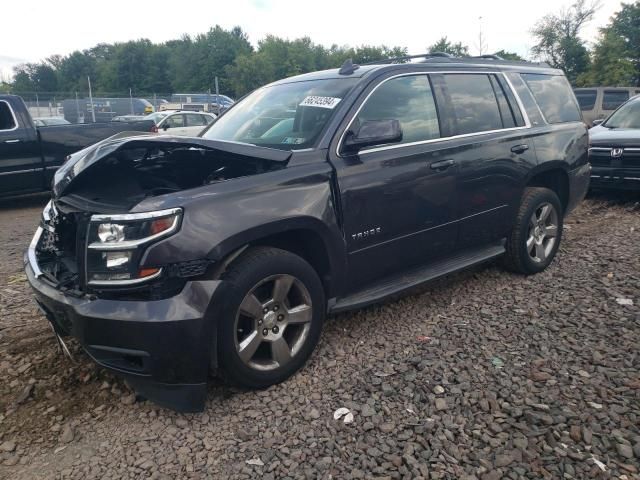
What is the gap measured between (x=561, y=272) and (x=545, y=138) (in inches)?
48.8

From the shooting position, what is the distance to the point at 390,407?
111 inches

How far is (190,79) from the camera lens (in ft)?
262

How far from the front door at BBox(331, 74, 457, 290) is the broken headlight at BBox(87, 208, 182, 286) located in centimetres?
113

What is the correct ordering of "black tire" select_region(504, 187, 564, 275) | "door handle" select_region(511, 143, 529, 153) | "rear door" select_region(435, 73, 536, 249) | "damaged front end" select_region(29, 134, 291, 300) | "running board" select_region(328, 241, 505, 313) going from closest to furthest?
"damaged front end" select_region(29, 134, 291, 300), "running board" select_region(328, 241, 505, 313), "rear door" select_region(435, 73, 536, 249), "door handle" select_region(511, 143, 529, 153), "black tire" select_region(504, 187, 564, 275)

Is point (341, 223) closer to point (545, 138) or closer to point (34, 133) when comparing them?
point (545, 138)

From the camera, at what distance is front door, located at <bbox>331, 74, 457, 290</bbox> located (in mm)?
3270

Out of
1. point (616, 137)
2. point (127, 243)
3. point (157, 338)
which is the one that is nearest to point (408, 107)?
point (127, 243)

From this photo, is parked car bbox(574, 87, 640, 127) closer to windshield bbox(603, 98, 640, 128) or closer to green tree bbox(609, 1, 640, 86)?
windshield bbox(603, 98, 640, 128)

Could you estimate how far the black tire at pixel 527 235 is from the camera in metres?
4.54

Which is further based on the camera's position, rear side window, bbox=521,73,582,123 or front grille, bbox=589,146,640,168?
front grille, bbox=589,146,640,168

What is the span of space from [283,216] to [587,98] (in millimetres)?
16288

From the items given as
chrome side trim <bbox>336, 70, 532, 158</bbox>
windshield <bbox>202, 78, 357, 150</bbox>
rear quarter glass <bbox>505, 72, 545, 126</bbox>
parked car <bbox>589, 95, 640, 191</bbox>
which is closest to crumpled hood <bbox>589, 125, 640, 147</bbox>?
parked car <bbox>589, 95, 640, 191</bbox>

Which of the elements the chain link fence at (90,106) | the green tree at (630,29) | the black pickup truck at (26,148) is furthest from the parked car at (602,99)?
the green tree at (630,29)

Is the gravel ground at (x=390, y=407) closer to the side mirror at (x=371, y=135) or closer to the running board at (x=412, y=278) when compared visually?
the running board at (x=412, y=278)
